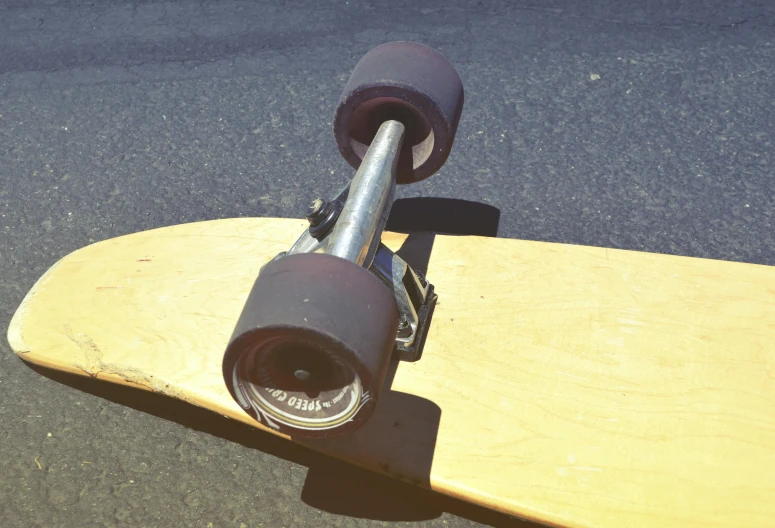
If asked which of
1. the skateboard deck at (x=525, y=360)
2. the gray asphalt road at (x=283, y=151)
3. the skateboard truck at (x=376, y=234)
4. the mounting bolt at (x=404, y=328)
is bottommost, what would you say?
the gray asphalt road at (x=283, y=151)

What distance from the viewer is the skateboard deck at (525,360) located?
152 centimetres

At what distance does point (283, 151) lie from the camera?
2588 mm

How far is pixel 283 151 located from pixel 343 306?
144 centimetres

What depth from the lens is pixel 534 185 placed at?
95.0 inches

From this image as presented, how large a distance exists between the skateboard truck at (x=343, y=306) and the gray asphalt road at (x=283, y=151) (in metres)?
0.40

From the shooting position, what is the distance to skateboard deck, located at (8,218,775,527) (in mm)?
1521

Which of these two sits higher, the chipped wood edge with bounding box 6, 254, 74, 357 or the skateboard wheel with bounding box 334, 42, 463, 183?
the skateboard wheel with bounding box 334, 42, 463, 183

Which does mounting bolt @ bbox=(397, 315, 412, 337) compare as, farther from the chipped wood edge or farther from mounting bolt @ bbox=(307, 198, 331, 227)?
the chipped wood edge

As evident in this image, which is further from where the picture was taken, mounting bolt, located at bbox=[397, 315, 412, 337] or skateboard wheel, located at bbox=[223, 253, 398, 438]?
mounting bolt, located at bbox=[397, 315, 412, 337]

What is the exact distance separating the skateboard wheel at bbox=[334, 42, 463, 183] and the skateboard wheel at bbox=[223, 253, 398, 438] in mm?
586

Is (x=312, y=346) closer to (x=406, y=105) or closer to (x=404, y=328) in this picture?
(x=404, y=328)

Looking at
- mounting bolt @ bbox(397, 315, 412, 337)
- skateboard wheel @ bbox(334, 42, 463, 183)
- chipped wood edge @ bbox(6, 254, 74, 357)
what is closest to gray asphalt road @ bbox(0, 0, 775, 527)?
chipped wood edge @ bbox(6, 254, 74, 357)

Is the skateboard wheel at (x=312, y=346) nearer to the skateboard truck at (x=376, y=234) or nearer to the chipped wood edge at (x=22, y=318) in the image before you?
the skateboard truck at (x=376, y=234)

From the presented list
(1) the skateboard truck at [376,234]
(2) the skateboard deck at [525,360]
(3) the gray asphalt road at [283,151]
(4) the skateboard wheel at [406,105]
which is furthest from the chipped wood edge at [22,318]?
(4) the skateboard wheel at [406,105]
